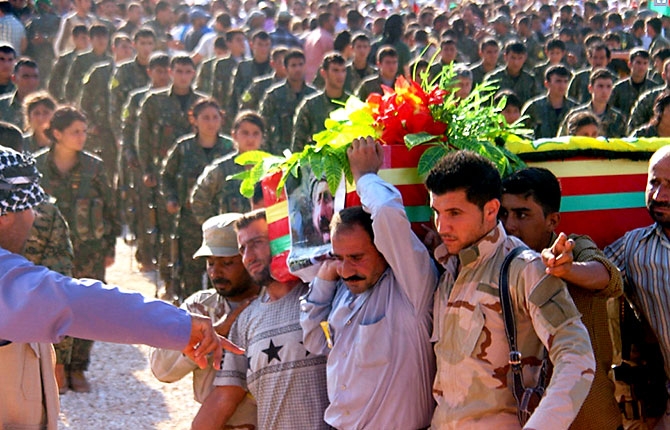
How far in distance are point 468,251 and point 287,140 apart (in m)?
Answer: 7.55

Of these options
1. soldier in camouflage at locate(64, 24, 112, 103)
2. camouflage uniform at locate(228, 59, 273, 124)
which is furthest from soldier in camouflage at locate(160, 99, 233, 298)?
soldier in camouflage at locate(64, 24, 112, 103)

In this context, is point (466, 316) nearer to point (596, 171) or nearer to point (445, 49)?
point (596, 171)

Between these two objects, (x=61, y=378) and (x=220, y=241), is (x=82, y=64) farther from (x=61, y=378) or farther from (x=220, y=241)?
(x=220, y=241)

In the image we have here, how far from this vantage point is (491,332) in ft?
11.3

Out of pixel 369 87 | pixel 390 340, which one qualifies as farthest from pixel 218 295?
pixel 369 87

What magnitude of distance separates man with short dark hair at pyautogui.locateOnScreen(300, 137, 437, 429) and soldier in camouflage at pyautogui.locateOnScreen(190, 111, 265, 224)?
401cm

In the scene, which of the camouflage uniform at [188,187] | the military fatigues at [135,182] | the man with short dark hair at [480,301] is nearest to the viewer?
the man with short dark hair at [480,301]

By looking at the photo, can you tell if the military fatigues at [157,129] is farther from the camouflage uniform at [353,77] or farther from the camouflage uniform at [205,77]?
the camouflage uniform at [205,77]

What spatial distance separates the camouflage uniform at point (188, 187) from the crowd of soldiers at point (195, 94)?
0.01m

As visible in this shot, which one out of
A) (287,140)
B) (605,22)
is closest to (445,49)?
(287,140)

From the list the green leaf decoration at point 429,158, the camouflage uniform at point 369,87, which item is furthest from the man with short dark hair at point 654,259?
the camouflage uniform at point 369,87

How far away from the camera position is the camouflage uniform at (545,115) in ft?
33.8

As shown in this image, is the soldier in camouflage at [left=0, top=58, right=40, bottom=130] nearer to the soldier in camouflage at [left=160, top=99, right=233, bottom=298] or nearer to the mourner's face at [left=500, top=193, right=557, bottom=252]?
the soldier in camouflage at [left=160, top=99, right=233, bottom=298]

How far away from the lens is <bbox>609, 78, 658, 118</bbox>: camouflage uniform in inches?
472
